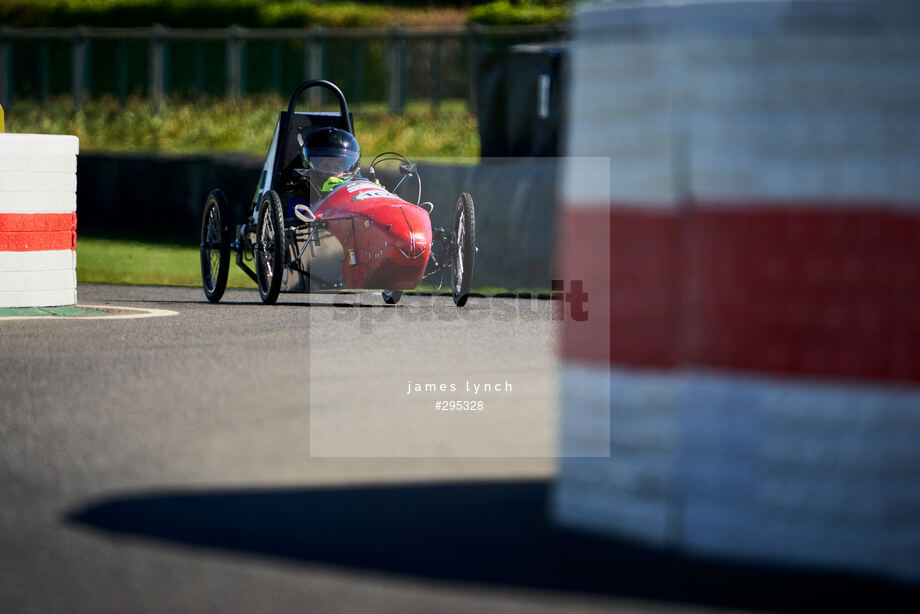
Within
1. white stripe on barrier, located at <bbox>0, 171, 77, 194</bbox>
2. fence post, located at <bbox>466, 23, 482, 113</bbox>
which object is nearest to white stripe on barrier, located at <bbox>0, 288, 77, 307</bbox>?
white stripe on barrier, located at <bbox>0, 171, 77, 194</bbox>

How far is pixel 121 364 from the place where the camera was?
8.30 metres

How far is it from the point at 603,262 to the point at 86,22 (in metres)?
36.2

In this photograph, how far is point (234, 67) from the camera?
104 feet

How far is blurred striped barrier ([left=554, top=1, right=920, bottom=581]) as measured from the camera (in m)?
4.26

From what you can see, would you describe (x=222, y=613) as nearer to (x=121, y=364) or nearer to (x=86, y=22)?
(x=121, y=364)

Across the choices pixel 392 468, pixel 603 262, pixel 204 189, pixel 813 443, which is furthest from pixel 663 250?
pixel 204 189

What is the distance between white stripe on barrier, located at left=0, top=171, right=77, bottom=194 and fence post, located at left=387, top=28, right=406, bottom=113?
18.4 metres

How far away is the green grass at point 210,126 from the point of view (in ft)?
91.4

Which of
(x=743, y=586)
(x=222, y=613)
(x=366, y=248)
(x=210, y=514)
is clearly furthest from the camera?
Result: (x=366, y=248)

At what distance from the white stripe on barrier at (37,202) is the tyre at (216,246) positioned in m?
1.33

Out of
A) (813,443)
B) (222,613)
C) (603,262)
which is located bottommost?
(222,613)

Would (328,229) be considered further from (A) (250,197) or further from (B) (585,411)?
(A) (250,197)

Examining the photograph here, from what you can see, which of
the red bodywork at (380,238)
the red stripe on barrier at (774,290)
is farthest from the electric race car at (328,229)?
the red stripe on barrier at (774,290)

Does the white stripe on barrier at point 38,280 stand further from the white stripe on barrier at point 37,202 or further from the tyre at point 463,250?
the tyre at point 463,250
